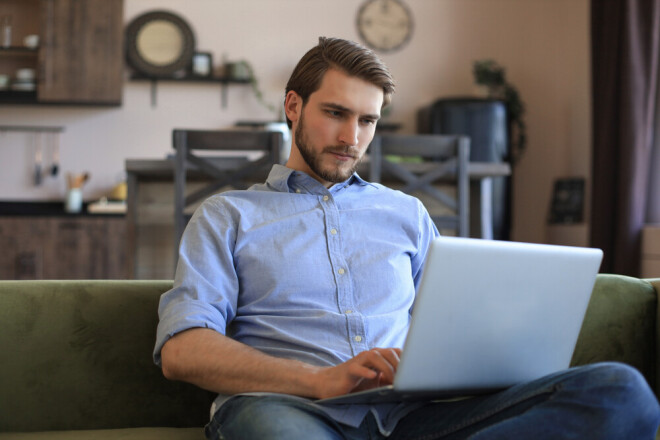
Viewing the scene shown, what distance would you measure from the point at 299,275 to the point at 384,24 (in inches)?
173

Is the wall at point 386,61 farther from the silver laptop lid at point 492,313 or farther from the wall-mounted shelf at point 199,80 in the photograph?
the silver laptop lid at point 492,313

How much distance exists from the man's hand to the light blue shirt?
0.09 metres

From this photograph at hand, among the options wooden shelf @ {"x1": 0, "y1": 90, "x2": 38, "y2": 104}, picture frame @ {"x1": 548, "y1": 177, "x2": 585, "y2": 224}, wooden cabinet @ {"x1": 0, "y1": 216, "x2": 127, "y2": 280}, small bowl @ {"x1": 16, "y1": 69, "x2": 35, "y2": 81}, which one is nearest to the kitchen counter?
wooden cabinet @ {"x1": 0, "y1": 216, "x2": 127, "y2": 280}

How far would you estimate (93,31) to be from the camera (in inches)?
189

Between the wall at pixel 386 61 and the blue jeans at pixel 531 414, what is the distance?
168 inches

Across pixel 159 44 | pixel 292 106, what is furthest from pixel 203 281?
pixel 159 44

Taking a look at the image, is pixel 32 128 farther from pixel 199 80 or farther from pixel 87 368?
pixel 87 368

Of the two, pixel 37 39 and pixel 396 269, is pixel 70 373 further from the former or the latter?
pixel 37 39

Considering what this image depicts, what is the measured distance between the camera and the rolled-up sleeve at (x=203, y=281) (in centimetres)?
118

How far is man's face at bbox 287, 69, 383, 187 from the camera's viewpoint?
1388 millimetres

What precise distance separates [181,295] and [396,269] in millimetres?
388

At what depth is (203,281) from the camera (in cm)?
123

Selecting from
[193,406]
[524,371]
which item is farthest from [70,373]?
[524,371]

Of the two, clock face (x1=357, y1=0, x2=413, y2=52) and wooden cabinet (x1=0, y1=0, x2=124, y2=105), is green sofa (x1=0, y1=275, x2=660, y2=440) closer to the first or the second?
wooden cabinet (x1=0, y1=0, x2=124, y2=105)
